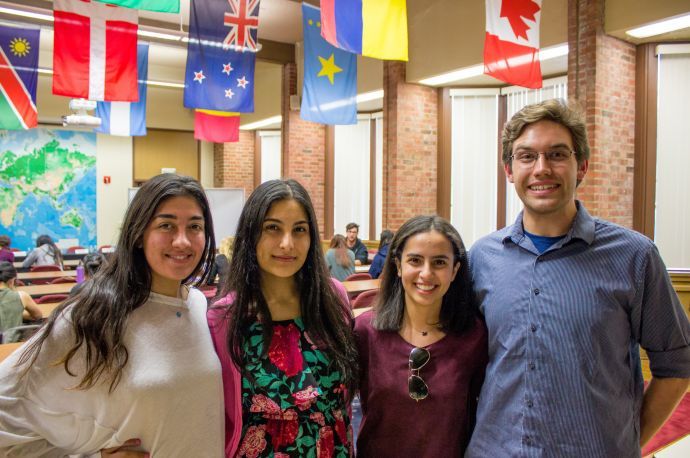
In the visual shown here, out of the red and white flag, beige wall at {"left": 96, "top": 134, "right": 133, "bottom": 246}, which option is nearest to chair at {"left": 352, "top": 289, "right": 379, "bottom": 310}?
the red and white flag

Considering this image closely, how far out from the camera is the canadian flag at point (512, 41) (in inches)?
203

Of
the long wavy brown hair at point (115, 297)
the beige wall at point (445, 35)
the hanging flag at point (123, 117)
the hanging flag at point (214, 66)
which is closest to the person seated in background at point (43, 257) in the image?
the hanging flag at point (123, 117)

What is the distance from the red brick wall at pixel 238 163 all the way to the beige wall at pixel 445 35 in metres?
6.79

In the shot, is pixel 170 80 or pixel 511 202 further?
pixel 170 80

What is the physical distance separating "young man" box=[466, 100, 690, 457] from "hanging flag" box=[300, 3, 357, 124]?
222 inches

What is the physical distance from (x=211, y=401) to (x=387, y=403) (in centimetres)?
54

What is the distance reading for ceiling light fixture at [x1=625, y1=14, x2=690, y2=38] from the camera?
5.58 m

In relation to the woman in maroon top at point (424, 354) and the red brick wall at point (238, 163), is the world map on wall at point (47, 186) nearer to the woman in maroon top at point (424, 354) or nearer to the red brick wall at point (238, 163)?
the red brick wall at point (238, 163)

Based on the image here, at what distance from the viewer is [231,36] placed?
21.0 ft

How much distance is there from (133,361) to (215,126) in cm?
939

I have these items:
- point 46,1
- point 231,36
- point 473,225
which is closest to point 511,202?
point 473,225

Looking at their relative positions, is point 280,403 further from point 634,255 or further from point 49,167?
point 49,167

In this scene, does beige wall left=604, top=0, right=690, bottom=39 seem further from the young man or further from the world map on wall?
the world map on wall

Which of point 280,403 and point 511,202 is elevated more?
point 511,202
